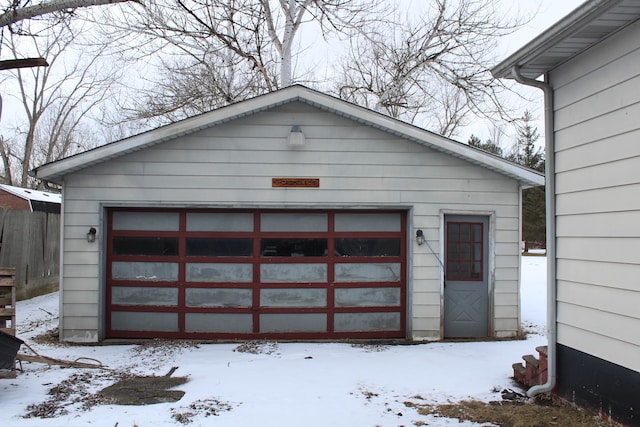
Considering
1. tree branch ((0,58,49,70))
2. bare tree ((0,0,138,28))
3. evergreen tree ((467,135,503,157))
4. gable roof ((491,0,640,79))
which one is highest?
evergreen tree ((467,135,503,157))

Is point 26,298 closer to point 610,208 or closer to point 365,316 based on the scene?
point 365,316

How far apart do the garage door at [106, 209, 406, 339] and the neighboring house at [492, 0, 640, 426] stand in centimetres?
329

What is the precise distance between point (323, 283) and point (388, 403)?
295cm

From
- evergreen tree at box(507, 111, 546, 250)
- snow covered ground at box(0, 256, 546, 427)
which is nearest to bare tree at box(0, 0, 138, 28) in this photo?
snow covered ground at box(0, 256, 546, 427)

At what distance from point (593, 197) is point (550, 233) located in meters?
0.67

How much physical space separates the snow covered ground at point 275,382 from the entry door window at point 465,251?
1.09m

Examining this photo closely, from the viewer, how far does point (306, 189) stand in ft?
24.0

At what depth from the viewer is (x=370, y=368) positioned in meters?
5.95

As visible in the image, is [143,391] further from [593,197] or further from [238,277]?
[593,197]

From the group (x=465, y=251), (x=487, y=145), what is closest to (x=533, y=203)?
(x=487, y=145)

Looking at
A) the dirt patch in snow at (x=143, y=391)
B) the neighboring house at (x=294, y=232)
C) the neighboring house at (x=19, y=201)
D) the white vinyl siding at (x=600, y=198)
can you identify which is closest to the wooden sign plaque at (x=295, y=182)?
the neighboring house at (x=294, y=232)

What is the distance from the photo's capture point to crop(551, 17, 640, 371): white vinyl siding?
3787 mm

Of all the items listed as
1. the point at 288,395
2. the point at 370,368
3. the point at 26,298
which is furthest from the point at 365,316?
the point at 26,298

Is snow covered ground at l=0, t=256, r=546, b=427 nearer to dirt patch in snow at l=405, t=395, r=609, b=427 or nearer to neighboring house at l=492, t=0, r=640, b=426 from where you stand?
dirt patch in snow at l=405, t=395, r=609, b=427
